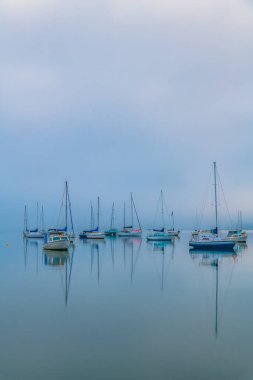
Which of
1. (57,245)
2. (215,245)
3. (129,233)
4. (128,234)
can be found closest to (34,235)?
(128,234)

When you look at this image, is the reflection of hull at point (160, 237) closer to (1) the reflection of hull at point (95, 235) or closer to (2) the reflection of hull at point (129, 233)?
(1) the reflection of hull at point (95, 235)

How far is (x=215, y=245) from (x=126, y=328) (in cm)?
4311

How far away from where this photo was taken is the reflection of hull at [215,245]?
179 ft

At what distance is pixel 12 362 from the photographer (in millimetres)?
10922

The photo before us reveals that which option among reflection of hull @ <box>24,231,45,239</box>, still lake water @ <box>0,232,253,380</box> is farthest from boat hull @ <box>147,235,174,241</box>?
still lake water @ <box>0,232,253,380</box>

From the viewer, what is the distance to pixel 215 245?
5525cm

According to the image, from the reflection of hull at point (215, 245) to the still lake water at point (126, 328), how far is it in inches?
1089

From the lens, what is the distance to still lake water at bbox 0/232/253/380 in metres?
10.5

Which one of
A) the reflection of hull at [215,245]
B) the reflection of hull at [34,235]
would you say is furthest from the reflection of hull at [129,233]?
the reflection of hull at [215,245]

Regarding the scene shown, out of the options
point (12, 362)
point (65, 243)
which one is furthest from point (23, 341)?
point (65, 243)

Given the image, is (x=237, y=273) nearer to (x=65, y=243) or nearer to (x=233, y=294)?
(x=233, y=294)

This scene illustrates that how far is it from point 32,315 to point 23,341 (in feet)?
12.4

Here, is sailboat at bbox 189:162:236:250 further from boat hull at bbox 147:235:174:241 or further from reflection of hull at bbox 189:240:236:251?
boat hull at bbox 147:235:174:241

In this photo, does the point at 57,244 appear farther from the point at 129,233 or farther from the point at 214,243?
the point at 129,233
